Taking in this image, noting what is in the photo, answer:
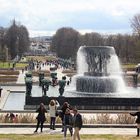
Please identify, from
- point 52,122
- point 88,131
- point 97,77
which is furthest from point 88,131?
point 97,77

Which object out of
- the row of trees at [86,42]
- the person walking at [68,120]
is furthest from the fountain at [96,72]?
the row of trees at [86,42]

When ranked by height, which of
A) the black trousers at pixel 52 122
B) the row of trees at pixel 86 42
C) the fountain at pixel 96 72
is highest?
the row of trees at pixel 86 42

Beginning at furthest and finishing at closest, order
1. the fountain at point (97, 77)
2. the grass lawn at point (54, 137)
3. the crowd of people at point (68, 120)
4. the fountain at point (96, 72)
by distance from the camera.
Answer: the fountain at point (96, 72) < the fountain at point (97, 77) < the grass lawn at point (54, 137) < the crowd of people at point (68, 120)

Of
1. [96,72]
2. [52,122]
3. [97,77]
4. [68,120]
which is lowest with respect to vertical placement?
[52,122]

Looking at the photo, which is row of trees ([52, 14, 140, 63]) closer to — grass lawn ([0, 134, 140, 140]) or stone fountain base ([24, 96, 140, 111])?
stone fountain base ([24, 96, 140, 111])

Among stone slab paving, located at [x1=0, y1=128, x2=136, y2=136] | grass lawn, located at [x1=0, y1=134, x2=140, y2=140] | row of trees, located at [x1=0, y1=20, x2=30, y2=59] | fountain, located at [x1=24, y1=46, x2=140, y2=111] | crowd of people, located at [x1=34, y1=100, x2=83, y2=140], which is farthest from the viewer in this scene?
row of trees, located at [x1=0, y1=20, x2=30, y2=59]

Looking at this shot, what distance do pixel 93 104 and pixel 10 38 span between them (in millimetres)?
106986

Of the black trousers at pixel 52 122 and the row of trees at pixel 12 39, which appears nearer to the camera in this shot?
the black trousers at pixel 52 122

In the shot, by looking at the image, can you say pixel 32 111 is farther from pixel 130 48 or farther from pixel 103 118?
pixel 130 48

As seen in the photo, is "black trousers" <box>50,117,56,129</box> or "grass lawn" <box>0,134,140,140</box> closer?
"grass lawn" <box>0,134,140,140</box>

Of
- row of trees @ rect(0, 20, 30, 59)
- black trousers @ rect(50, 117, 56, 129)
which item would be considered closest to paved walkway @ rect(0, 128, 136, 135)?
black trousers @ rect(50, 117, 56, 129)

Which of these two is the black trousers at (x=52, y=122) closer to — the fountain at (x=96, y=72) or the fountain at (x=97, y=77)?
the fountain at (x=97, y=77)

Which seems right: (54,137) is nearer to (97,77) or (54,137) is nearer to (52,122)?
(52,122)

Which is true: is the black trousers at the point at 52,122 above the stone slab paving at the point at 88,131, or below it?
above
